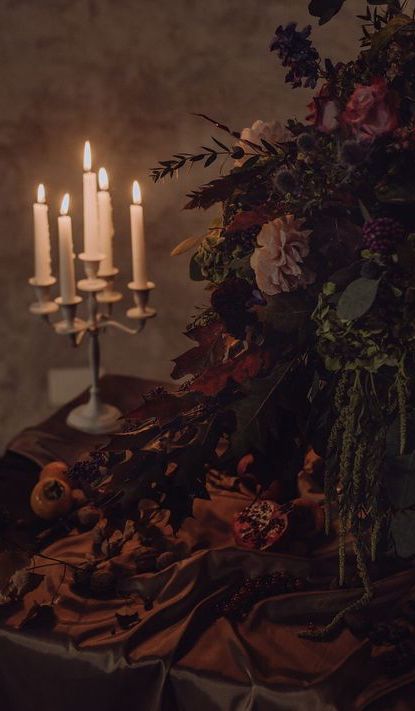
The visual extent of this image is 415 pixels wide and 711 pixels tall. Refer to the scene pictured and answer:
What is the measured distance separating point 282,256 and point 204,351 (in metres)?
0.18

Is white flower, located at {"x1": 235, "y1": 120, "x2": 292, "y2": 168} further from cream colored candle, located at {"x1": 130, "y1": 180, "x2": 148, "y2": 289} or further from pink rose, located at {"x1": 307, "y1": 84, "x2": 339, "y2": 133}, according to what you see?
cream colored candle, located at {"x1": 130, "y1": 180, "x2": 148, "y2": 289}

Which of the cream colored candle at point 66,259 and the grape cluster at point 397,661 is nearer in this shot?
the grape cluster at point 397,661

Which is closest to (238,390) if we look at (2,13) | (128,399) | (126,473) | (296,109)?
(126,473)

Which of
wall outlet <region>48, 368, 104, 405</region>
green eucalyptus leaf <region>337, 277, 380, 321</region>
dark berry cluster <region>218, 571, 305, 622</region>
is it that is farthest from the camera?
wall outlet <region>48, 368, 104, 405</region>

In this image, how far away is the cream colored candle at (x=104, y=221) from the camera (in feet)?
5.72

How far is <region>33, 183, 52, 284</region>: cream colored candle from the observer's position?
171 centimetres

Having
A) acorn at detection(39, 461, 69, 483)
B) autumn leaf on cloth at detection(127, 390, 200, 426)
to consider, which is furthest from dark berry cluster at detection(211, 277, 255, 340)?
acorn at detection(39, 461, 69, 483)

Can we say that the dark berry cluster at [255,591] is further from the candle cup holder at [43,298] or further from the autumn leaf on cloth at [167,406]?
the candle cup holder at [43,298]

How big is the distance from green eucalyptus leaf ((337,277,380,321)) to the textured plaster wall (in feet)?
4.53

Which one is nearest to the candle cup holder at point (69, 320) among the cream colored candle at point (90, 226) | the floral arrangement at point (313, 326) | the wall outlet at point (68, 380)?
the cream colored candle at point (90, 226)

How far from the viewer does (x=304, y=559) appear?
0.99m

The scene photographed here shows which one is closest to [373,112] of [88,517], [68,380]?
[88,517]

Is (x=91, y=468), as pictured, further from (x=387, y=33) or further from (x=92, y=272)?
(x=92, y=272)

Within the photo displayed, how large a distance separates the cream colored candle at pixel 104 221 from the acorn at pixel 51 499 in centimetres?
70
